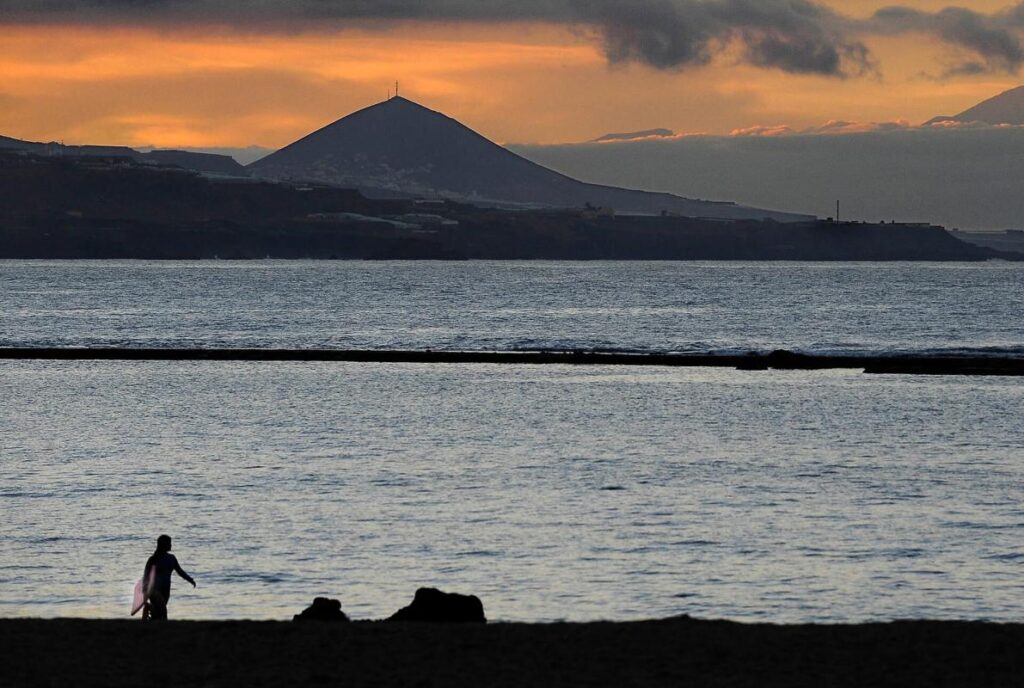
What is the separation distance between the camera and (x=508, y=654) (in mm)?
17312

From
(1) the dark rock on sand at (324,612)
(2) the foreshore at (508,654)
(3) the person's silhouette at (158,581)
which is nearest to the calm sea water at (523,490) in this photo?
(3) the person's silhouette at (158,581)

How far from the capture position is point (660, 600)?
89.1 ft

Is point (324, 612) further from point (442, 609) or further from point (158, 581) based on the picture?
point (158, 581)

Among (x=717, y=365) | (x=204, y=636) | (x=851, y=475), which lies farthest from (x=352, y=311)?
(x=204, y=636)

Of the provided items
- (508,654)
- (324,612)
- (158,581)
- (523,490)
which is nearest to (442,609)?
(324,612)

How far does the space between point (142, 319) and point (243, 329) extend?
884 inches

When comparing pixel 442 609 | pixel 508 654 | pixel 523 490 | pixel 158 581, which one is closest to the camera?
pixel 508 654

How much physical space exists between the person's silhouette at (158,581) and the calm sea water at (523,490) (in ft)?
11.1

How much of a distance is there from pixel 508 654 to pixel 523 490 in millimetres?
25384

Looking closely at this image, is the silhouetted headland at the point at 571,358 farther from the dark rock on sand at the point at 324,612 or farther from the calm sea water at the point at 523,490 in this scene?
the dark rock on sand at the point at 324,612

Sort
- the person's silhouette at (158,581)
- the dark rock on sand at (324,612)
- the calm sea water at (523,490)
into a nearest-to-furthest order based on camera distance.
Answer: the dark rock on sand at (324,612)
the person's silhouette at (158,581)
the calm sea water at (523,490)

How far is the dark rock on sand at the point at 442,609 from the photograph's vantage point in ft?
69.4

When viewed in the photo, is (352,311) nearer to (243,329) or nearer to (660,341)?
(243,329)

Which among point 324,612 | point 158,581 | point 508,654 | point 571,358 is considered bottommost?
point 571,358
